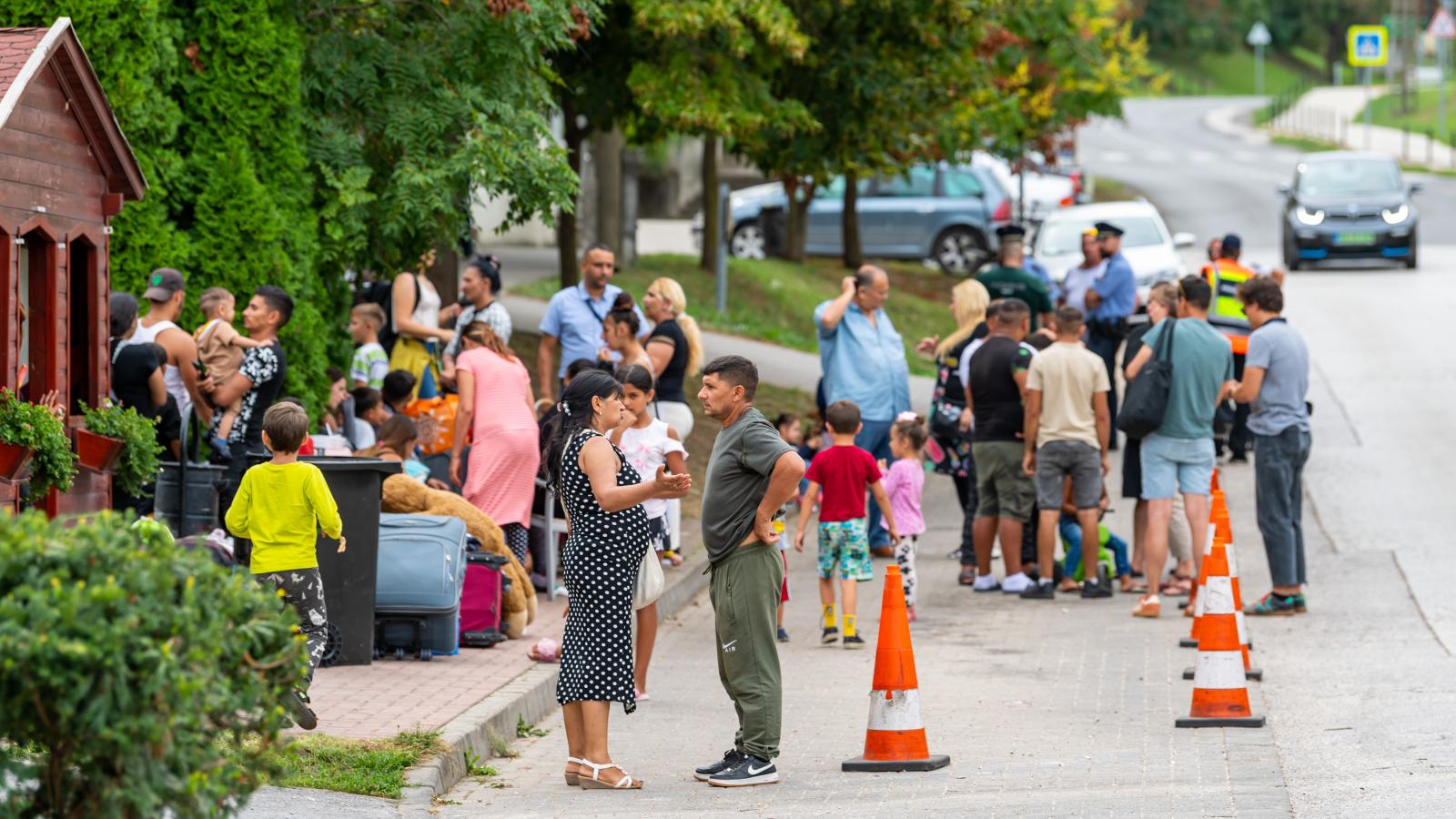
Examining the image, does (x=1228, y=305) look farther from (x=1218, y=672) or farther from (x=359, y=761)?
(x=359, y=761)

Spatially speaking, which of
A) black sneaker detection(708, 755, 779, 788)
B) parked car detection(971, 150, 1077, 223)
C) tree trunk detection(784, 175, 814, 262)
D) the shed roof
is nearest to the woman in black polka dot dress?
black sneaker detection(708, 755, 779, 788)

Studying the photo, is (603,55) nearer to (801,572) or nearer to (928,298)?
(801,572)

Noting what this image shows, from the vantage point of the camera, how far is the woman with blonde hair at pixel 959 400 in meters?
→ 13.1

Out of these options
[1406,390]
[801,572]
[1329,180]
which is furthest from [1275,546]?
[1329,180]

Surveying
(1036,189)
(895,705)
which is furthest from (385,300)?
(1036,189)

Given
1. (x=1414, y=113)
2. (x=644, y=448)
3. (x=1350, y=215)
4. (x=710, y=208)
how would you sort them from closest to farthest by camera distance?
(x=644, y=448) → (x=710, y=208) → (x=1350, y=215) → (x=1414, y=113)

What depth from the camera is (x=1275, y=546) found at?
38.3 ft

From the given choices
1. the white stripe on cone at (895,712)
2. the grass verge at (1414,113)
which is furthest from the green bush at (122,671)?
the grass verge at (1414,113)

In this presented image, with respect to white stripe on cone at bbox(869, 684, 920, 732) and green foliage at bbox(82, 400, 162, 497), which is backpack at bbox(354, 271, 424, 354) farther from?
white stripe on cone at bbox(869, 684, 920, 732)

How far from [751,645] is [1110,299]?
9701 mm

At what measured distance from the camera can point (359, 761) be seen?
7.47 m

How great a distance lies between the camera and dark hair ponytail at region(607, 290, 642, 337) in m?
11.8

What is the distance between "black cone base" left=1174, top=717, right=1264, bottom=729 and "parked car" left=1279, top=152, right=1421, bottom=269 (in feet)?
79.9

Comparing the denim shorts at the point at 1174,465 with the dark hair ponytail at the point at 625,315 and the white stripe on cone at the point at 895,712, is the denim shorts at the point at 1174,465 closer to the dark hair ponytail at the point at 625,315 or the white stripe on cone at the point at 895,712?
the dark hair ponytail at the point at 625,315
